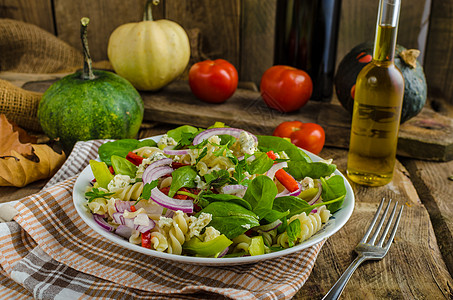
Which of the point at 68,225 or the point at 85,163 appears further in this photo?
the point at 85,163

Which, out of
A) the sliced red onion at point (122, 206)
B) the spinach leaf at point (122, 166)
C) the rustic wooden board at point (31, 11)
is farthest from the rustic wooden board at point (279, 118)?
the rustic wooden board at point (31, 11)

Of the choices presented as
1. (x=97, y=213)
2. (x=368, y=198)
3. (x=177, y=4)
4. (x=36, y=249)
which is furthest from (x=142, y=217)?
(x=177, y=4)

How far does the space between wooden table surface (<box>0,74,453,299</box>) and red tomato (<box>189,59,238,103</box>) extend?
83cm

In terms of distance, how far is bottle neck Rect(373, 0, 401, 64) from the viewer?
1.67 metres

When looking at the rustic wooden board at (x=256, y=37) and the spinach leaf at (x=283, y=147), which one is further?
the rustic wooden board at (x=256, y=37)

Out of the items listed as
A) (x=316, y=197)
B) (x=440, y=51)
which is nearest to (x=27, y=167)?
(x=316, y=197)

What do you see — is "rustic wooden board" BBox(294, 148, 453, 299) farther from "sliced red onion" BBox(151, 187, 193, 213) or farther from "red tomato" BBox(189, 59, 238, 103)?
"red tomato" BBox(189, 59, 238, 103)

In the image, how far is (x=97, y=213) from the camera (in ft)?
4.30

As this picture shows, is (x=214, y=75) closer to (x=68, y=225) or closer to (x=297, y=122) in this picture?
(x=297, y=122)

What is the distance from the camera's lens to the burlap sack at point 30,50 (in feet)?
10.4

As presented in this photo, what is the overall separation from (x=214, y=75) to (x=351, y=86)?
75cm

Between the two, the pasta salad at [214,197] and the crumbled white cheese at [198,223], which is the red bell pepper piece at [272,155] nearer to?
the pasta salad at [214,197]

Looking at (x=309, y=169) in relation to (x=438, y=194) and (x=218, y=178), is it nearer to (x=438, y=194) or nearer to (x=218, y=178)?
(x=218, y=178)

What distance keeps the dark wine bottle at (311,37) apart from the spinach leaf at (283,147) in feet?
3.76
